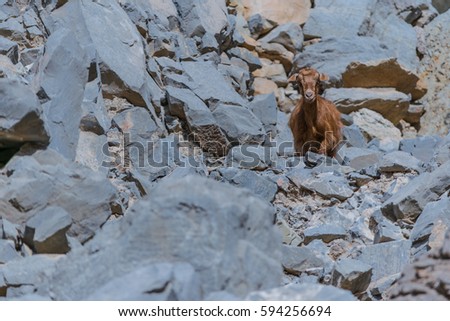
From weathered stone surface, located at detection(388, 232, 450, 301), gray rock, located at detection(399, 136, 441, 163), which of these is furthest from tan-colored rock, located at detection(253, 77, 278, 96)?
weathered stone surface, located at detection(388, 232, 450, 301)

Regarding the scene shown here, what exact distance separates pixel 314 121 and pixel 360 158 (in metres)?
1.24

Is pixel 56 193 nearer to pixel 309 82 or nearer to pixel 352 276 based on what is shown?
pixel 352 276

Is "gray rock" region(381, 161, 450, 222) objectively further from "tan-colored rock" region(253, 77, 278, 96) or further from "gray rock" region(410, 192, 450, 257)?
"tan-colored rock" region(253, 77, 278, 96)

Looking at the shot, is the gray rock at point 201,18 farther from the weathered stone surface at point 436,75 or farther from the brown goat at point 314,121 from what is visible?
the weathered stone surface at point 436,75

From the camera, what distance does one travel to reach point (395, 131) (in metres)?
13.3

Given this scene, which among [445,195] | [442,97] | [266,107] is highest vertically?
[445,195]

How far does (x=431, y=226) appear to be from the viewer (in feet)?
25.0

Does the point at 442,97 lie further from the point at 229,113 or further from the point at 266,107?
the point at 229,113

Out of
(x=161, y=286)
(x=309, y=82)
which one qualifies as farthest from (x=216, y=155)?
(x=161, y=286)

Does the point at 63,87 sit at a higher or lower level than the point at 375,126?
higher

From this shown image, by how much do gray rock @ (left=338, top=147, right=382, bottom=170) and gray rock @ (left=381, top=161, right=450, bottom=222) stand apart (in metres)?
1.72

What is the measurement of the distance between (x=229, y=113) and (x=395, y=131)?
3.94m

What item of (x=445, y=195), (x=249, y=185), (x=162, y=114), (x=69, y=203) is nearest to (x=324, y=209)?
(x=249, y=185)

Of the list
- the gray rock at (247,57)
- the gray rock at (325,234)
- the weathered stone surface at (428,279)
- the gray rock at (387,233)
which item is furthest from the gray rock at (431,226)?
the gray rock at (247,57)
